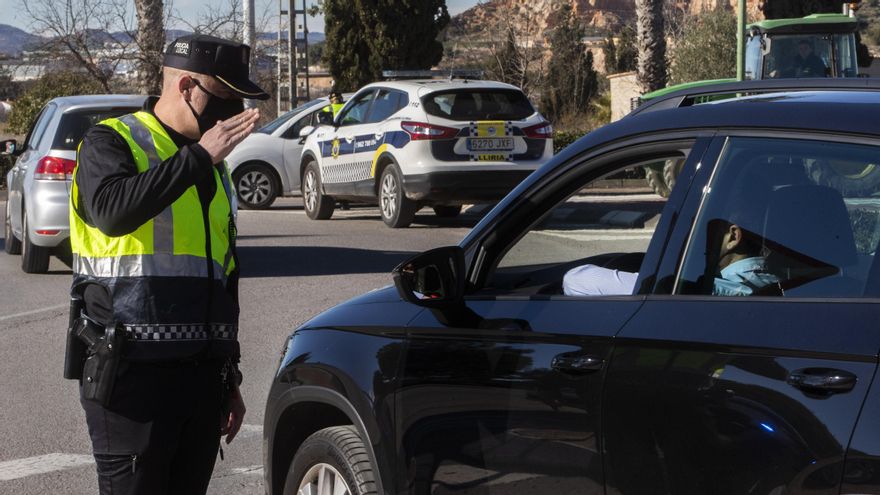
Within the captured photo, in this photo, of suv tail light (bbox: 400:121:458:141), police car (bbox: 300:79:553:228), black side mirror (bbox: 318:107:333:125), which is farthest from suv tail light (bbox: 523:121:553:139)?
black side mirror (bbox: 318:107:333:125)

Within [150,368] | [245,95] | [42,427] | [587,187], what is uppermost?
[245,95]

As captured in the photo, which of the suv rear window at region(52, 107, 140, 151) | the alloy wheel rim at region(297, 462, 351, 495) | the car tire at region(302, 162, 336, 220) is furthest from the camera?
the car tire at region(302, 162, 336, 220)

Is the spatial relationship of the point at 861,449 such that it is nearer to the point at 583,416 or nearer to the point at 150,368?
the point at 583,416

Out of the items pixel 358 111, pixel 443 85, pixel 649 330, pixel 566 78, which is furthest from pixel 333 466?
pixel 566 78

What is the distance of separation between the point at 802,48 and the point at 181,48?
18545mm

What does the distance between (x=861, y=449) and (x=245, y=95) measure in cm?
205

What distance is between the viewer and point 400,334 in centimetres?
375

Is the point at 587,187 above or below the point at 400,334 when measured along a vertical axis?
above

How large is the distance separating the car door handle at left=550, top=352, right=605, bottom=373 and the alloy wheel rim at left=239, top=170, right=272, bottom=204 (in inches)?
668

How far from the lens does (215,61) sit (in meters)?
3.76

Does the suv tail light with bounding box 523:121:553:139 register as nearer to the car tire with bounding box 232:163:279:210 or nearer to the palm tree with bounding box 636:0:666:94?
the car tire with bounding box 232:163:279:210

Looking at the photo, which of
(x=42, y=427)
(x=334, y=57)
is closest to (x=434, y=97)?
(x=42, y=427)

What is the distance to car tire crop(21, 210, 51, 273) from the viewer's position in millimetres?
12281

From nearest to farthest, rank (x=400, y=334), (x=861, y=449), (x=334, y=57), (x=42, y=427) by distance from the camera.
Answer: (x=861, y=449), (x=400, y=334), (x=42, y=427), (x=334, y=57)
